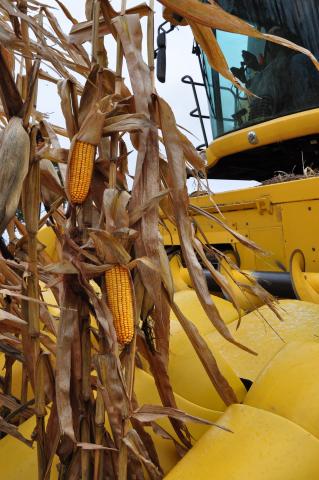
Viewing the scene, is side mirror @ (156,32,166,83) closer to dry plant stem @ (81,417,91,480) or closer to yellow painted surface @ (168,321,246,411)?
yellow painted surface @ (168,321,246,411)

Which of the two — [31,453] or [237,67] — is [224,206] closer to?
[237,67]

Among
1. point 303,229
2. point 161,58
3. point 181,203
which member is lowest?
point 303,229

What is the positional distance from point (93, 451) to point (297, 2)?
318cm

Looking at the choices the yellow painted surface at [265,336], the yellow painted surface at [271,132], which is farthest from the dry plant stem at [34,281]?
the yellow painted surface at [271,132]

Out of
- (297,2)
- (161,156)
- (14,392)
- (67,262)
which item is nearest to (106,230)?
(67,262)

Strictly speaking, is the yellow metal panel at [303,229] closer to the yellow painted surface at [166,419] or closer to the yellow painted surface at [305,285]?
the yellow painted surface at [305,285]

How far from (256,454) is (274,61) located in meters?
3.14

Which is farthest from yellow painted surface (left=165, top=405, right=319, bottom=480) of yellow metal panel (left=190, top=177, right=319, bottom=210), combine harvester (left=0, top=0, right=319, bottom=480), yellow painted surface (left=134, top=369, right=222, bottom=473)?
yellow metal panel (left=190, top=177, right=319, bottom=210)

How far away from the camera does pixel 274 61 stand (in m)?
3.46

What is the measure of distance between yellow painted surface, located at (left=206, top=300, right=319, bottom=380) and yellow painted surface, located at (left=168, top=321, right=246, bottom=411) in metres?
0.22

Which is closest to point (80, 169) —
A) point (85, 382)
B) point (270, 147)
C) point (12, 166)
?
point (12, 166)

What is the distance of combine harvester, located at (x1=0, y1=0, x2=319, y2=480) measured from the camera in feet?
2.73

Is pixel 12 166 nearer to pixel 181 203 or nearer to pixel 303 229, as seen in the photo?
pixel 181 203

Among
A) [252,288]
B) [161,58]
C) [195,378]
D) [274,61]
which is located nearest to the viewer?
[252,288]
